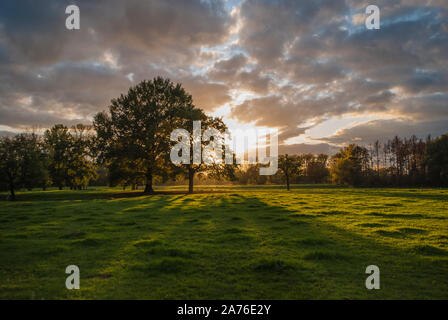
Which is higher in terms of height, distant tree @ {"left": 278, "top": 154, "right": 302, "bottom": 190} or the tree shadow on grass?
distant tree @ {"left": 278, "top": 154, "right": 302, "bottom": 190}

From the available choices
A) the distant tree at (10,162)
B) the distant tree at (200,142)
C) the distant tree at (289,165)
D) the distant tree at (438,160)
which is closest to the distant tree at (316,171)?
the distant tree at (438,160)

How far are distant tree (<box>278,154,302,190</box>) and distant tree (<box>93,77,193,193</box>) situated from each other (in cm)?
3314

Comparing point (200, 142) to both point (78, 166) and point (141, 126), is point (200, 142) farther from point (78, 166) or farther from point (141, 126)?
point (78, 166)

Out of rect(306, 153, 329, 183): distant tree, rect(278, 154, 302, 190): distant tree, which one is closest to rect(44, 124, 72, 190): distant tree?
rect(278, 154, 302, 190): distant tree

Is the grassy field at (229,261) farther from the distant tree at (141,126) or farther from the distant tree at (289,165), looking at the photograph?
the distant tree at (289,165)

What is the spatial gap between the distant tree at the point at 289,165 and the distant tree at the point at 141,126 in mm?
33144

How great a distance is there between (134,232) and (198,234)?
348cm

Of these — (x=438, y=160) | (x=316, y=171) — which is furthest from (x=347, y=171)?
(x=316, y=171)

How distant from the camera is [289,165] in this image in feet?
217

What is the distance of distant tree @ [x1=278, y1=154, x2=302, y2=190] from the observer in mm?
66062

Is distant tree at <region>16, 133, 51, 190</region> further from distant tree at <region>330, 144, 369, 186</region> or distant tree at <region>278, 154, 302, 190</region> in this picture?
distant tree at <region>330, 144, 369, 186</region>

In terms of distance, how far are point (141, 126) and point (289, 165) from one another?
40613 millimetres
